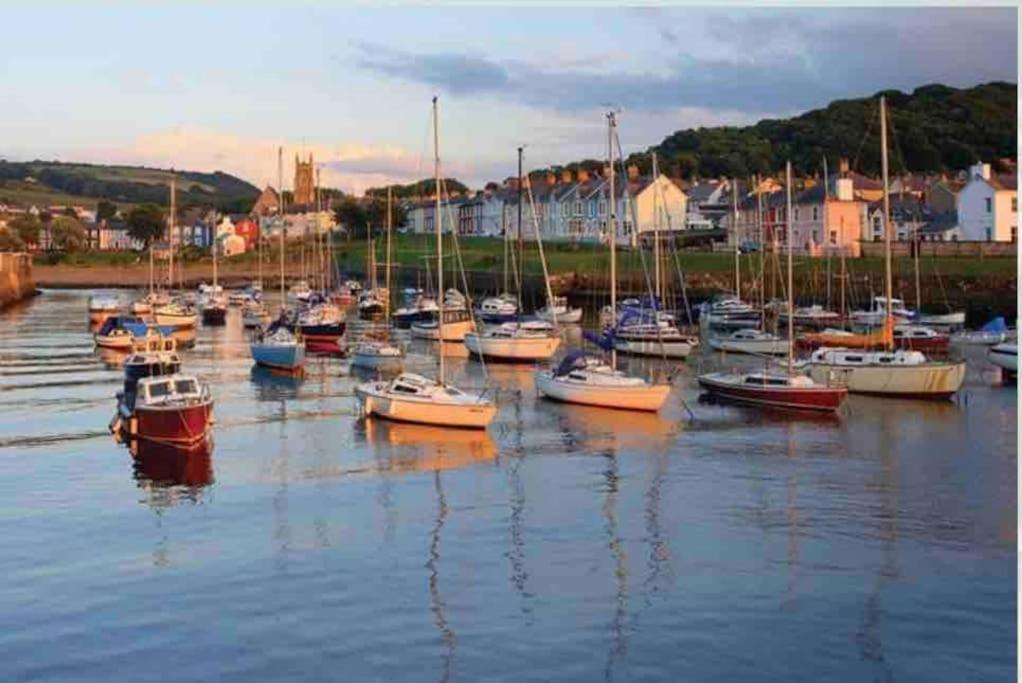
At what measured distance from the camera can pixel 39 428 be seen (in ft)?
65.1

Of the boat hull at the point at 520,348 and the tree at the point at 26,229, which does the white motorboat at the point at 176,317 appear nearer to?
the boat hull at the point at 520,348

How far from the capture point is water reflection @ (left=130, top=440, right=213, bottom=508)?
14.7 m

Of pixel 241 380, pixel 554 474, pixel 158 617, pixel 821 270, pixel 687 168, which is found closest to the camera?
pixel 158 617

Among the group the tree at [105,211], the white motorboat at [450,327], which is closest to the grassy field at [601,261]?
the white motorboat at [450,327]

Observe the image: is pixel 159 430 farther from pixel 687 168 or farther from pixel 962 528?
pixel 687 168

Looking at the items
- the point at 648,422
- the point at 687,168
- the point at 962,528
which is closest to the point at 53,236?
the point at 687,168

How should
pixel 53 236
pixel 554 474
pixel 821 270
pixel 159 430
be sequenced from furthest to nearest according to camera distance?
1. pixel 53 236
2. pixel 821 270
3. pixel 159 430
4. pixel 554 474

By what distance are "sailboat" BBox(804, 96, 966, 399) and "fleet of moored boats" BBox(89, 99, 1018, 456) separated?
0.02 meters

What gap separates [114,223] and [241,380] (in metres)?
107

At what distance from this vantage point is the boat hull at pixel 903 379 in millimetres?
22078

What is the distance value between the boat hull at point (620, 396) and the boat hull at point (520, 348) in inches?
300

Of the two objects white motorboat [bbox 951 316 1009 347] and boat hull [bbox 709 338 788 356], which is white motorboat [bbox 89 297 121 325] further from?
white motorboat [bbox 951 316 1009 347]

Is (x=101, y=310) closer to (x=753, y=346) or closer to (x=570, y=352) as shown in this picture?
(x=570, y=352)

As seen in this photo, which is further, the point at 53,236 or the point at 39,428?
the point at 53,236
